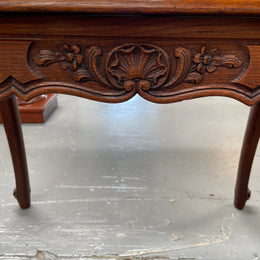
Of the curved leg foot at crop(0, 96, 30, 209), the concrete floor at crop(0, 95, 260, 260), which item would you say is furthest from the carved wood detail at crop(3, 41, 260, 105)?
the concrete floor at crop(0, 95, 260, 260)

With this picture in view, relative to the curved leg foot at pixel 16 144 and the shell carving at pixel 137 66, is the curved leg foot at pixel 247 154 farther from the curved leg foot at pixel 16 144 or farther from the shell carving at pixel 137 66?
the curved leg foot at pixel 16 144

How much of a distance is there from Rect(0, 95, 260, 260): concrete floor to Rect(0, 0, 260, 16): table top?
71 centimetres

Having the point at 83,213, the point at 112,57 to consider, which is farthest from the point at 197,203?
the point at 112,57

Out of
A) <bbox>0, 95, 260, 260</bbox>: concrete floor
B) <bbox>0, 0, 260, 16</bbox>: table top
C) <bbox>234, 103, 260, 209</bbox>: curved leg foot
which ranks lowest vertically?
<bbox>0, 95, 260, 260</bbox>: concrete floor

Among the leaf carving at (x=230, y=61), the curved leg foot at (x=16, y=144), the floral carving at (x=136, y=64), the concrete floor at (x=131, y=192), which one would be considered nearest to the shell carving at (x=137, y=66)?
the floral carving at (x=136, y=64)

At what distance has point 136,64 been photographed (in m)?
0.57

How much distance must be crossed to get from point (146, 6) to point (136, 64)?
0.39 feet

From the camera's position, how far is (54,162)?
1412mm

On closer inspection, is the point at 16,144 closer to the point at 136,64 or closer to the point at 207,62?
the point at 136,64

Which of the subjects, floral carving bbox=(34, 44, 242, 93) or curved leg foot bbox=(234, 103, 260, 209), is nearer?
floral carving bbox=(34, 44, 242, 93)

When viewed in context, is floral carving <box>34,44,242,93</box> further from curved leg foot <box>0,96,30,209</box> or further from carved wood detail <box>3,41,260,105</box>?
curved leg foot <box>0,96,30,209</box>

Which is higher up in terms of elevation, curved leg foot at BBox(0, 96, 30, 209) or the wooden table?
the wooden table

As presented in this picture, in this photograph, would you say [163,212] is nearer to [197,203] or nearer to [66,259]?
[197,203]

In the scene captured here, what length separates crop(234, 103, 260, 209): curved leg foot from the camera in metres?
0.94
